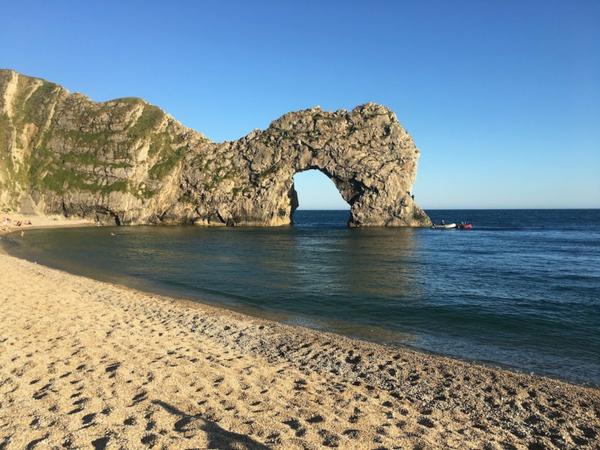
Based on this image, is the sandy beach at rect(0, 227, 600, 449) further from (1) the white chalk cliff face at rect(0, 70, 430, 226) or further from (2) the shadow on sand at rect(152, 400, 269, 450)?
(1) the white chalk cliff face at rect(0, 70, 430, 226)

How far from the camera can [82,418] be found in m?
9.49

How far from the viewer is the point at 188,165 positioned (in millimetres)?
132000

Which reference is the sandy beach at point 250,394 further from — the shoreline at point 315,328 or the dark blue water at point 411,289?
the dark blue water at point 411,289

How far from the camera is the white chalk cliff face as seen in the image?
11762 cm

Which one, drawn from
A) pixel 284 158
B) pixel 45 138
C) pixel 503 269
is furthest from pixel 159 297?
pixel 45 138

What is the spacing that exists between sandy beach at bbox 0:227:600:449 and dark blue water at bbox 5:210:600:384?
11.9 feet

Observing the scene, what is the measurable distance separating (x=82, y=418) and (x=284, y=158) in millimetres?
116408

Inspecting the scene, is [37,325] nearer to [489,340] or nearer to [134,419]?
[134,419]

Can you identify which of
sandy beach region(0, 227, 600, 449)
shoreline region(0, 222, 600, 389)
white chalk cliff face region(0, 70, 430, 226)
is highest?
white chalk cliff face region(0, 70, 430, 226)

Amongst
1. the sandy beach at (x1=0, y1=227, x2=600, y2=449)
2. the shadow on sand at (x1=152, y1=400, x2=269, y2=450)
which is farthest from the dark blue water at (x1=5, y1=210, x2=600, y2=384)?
the shadow on sand at (x1=152, y1=400, x2=269, y2=450)

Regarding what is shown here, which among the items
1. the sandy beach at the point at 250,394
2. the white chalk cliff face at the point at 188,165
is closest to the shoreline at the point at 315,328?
the sandy beach at the point at 250,394

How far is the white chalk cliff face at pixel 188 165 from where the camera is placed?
118 metres

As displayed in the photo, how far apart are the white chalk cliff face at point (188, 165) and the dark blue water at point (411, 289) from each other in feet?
193

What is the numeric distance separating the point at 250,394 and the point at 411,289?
2248cm
